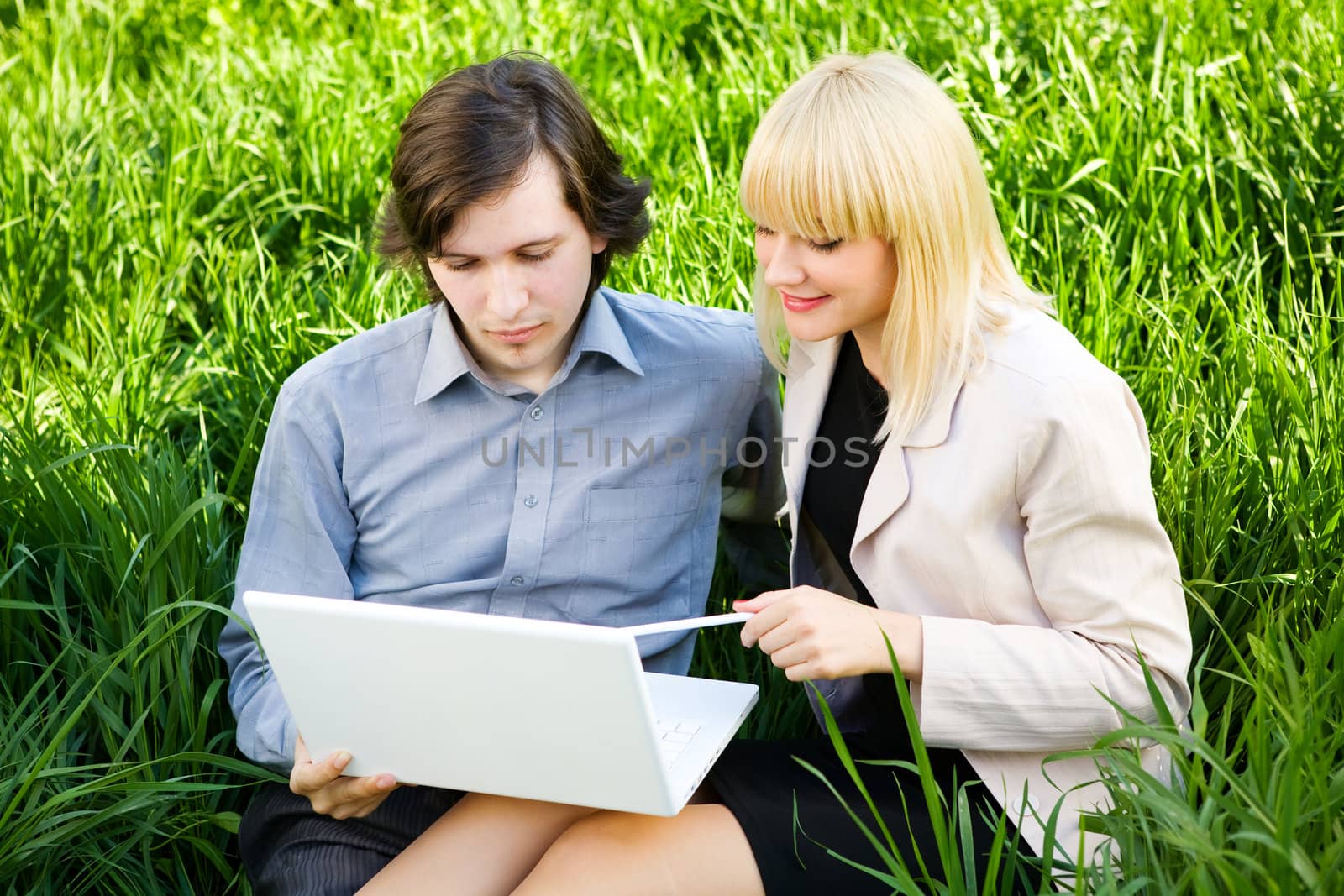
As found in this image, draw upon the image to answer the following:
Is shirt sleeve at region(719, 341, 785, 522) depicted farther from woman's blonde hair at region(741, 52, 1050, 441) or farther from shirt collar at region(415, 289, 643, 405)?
woman's blonde hair at region(741, 52, 1050, 441)

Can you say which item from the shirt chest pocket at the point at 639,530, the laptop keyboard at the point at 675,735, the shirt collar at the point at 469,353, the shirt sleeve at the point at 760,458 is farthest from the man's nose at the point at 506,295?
the laptop keyboard at the point at 675,735

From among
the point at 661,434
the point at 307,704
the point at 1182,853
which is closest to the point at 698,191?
the point at 661,434

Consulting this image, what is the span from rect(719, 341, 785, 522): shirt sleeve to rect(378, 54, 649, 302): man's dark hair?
357mm

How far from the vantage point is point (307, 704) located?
1581 millimetres

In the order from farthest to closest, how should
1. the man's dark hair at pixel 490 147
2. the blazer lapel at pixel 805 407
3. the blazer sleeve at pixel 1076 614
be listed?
the blazer lapel at pixel 805 407
the man's dark hair at pixel 490 147
the blazer sleeve at pixel 1076 614

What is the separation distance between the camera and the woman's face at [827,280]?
1.65m

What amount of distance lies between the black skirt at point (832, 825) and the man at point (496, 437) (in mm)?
354

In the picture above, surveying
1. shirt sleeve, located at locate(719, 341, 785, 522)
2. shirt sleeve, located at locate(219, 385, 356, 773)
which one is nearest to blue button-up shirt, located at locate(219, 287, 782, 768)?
shirt sleeve, located at locate(219, 385, 356, 773)

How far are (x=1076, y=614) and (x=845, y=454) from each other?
39cm

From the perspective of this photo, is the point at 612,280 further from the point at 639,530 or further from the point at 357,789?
the point at 357,789

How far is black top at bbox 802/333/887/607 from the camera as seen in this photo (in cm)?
181

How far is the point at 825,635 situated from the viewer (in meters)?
1.56

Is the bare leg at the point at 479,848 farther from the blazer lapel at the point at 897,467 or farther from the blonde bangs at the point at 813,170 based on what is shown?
the blonde bangs at the point at 813,170

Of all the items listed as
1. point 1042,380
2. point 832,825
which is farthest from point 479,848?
point 1042,380
